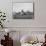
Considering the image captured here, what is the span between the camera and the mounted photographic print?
2439 millimetres

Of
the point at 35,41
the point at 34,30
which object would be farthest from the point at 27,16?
the point at 35,41

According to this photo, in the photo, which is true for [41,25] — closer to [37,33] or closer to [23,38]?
[37,33]

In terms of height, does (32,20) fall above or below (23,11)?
below

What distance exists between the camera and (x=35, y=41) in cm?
217

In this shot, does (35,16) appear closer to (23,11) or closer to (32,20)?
(32,20)

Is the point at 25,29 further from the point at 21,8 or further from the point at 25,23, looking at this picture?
the point at 21,8

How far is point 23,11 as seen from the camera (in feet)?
8.03

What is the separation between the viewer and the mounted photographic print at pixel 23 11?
2.44 meters

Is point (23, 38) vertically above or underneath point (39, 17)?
underneath

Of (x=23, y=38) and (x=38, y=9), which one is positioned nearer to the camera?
(x=23, y=38)

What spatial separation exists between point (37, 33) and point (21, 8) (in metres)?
0.47

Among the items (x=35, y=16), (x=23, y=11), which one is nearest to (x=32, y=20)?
(x=35, y=16)

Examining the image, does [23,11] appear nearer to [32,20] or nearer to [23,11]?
[23,11]

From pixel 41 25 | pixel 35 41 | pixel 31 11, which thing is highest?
pixel 31 11
